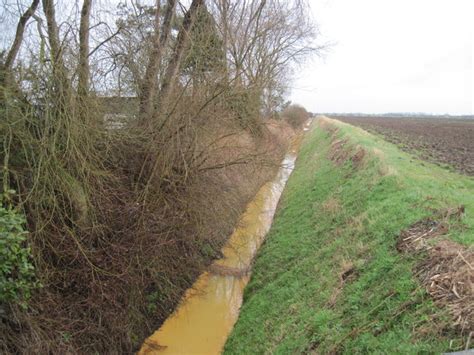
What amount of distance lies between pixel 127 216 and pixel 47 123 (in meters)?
2.16

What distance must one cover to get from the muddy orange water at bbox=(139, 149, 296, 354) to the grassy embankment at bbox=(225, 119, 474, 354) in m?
0.40

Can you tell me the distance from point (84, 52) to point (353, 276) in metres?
6.10

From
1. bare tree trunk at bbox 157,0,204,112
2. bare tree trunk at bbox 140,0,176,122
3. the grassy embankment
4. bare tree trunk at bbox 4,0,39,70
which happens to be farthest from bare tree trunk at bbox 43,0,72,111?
the grassy embankment

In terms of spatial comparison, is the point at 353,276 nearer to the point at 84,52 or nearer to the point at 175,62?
the point at 175,62

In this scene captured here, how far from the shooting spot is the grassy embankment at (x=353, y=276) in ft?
12.6

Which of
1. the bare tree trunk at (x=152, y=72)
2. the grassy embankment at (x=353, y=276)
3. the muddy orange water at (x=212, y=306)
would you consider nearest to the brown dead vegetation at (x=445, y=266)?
the grassy embankment at (x=353, y=276)

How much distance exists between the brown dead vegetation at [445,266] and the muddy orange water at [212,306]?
379 cm

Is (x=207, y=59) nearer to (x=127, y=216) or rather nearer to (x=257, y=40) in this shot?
(x=127, y=216)

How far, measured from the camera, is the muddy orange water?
6.29m

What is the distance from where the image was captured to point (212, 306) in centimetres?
740

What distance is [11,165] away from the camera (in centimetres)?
475

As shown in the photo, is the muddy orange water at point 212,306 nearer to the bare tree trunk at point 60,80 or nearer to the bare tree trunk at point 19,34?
the bare tree trunk at point 60,80

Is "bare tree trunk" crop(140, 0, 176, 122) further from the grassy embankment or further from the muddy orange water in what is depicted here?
the grassy embankment

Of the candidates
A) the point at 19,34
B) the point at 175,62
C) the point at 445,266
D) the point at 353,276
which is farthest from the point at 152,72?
the point at 445,266
